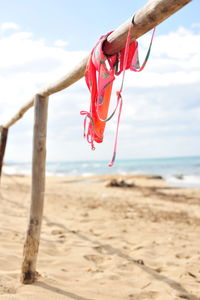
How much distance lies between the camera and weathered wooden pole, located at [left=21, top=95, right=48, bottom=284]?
2.69 metres

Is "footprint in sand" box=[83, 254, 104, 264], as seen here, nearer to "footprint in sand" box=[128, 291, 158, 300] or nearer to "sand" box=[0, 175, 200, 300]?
"sand" box=[0, 175, 200, 300]

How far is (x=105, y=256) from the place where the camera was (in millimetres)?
3732

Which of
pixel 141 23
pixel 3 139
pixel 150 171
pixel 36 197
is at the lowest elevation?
pixel 150 171

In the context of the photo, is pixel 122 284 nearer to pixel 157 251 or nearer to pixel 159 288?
pixel 159 288

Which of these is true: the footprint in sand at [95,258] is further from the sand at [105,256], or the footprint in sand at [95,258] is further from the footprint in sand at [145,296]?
the footprint in sand at [145,296]

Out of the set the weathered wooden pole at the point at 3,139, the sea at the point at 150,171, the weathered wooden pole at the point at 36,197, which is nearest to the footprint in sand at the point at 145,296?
the weathered wooden pole at the point at 36,197

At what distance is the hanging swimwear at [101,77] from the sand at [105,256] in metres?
1.22

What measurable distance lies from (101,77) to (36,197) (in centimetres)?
120

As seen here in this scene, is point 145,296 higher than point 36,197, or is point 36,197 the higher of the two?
point 36,197

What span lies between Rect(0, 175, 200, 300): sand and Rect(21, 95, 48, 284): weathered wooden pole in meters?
0.15

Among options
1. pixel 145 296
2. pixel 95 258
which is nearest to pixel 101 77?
pixel 145 296

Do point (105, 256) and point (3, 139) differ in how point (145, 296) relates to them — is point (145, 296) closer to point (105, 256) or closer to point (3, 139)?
point (105, 256)

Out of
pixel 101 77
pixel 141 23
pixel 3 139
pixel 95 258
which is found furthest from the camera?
pixel 3 139

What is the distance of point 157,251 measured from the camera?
13.2 feet
